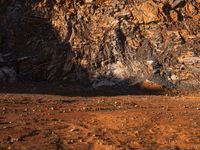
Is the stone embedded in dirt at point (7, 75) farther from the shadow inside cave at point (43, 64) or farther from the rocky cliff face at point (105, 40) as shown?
the rocky cliff face at point (105, 40)

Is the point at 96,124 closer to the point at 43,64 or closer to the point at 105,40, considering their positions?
the point at 43,64

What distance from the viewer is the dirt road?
855 cm

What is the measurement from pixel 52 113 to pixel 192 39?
1157 cm

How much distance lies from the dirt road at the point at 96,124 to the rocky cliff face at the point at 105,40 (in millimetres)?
5538

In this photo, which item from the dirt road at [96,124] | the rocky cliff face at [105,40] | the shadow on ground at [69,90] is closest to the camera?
the dirt road at [96,124]

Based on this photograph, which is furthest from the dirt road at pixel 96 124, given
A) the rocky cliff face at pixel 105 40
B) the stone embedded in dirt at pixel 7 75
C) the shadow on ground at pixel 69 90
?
the rocky cliff face at pixel 105 40

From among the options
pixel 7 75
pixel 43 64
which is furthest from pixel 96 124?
pixel 43 64

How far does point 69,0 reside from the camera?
23.0 m

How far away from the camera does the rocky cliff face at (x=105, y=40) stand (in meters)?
20.1

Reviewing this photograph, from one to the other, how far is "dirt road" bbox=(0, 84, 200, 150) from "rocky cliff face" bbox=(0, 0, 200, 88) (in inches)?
218

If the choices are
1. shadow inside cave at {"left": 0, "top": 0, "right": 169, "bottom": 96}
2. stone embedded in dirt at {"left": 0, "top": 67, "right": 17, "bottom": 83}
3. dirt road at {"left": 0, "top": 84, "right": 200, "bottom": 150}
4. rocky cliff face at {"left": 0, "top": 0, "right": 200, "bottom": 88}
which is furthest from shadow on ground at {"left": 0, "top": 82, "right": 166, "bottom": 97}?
dirt road at {"left": 0, "top": 84, "right": 200, "bottom": 150}

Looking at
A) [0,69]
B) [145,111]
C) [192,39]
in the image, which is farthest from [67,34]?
[145,111]

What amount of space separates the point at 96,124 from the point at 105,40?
1125cm

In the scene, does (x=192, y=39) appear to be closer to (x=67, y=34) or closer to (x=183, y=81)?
(x=183, y=81)
